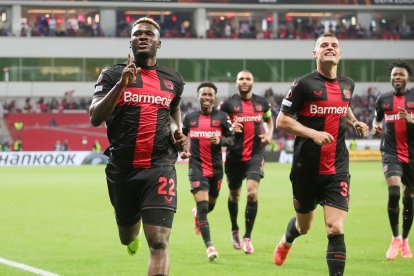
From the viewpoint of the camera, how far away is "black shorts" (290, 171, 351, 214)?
9969 mm

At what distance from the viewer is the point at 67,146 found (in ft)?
184

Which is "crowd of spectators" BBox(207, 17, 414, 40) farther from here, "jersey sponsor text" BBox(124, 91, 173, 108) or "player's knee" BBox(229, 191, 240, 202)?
"jersey sponsor text" BBox(124, 91, 173, 108)

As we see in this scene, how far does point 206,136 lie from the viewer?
14328 mm

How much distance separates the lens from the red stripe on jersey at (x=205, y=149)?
14.2 m

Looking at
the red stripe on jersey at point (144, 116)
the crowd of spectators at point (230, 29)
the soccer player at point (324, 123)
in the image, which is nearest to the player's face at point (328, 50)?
the soccer player at point (324, 123)

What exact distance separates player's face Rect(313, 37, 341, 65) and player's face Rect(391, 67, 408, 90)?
3.69 m

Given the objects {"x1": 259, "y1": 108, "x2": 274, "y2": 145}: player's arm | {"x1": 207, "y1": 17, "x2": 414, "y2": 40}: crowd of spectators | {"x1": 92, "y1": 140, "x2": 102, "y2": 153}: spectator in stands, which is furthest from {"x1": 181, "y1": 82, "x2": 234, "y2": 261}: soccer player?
{"x1": 207, "y1": 17, "x2": 414, "y2": 40}: crowd of spectators

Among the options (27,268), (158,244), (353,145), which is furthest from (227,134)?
(353,145)

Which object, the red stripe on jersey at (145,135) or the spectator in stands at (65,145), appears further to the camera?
the spectator in stands at (65,145)

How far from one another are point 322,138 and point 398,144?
4.55m

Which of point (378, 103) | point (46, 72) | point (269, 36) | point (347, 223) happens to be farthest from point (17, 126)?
point (378, 103)

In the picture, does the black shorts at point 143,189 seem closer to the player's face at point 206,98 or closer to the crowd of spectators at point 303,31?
the player's face at point 206,98

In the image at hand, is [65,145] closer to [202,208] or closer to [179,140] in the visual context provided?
[202,208]

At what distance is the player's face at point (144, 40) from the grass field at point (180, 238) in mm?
3766
